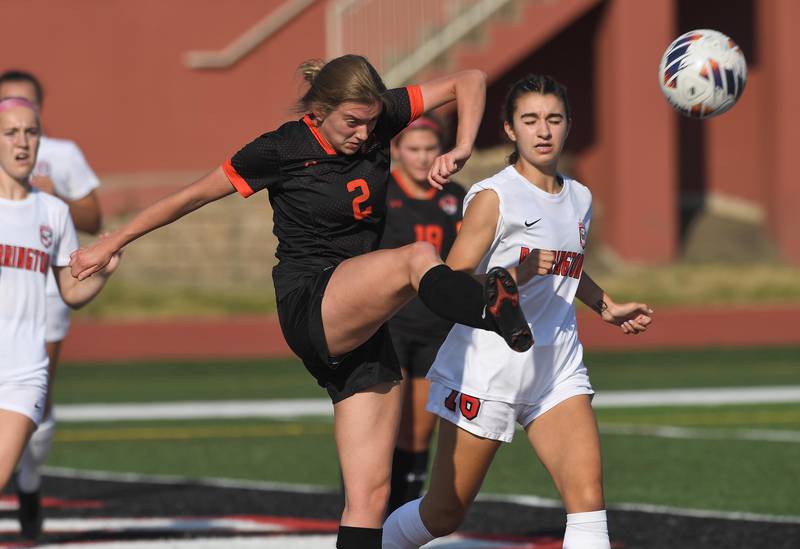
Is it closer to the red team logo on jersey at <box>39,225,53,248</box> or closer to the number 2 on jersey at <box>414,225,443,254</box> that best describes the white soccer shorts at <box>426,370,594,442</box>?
the number 2 on jersey at <box>414,225,443,254</box>

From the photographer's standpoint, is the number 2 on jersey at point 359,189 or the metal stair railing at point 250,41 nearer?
the number 2 on jersey at point 359,189

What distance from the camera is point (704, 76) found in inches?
237

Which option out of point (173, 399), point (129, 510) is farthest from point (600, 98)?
point (129, 510)

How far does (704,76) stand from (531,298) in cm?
133

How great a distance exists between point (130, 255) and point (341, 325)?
1514 centimetres

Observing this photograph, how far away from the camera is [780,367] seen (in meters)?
15.9

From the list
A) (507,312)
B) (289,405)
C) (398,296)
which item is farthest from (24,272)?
(289,405)

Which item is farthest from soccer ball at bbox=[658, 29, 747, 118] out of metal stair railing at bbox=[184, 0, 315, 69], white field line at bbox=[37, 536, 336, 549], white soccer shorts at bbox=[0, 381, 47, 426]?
metal stair railing at bbox=[184, 0, 315, 69]

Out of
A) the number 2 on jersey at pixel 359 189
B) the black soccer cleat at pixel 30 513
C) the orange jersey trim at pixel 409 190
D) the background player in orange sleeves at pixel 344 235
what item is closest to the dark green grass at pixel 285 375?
the black soccer cleat at pixel 30 513

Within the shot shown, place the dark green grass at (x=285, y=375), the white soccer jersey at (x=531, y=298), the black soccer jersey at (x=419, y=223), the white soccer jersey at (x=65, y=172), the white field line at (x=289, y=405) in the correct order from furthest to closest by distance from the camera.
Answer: the dark green grass at (x=285, y=375)
the white field line at (x=289, y=405)
the white soccer jersey at (x=65, y=172)
the black soccer jersey at (x=419, y=223)
the white soccer jersey at (x=531, y=298)

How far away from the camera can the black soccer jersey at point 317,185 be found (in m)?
5.37

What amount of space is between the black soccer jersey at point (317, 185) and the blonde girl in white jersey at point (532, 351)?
0.40m

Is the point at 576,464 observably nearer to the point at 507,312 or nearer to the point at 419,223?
the point at 507,312

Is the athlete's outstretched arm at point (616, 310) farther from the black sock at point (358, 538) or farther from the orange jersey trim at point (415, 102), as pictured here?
the black sock at point (358, 538)
